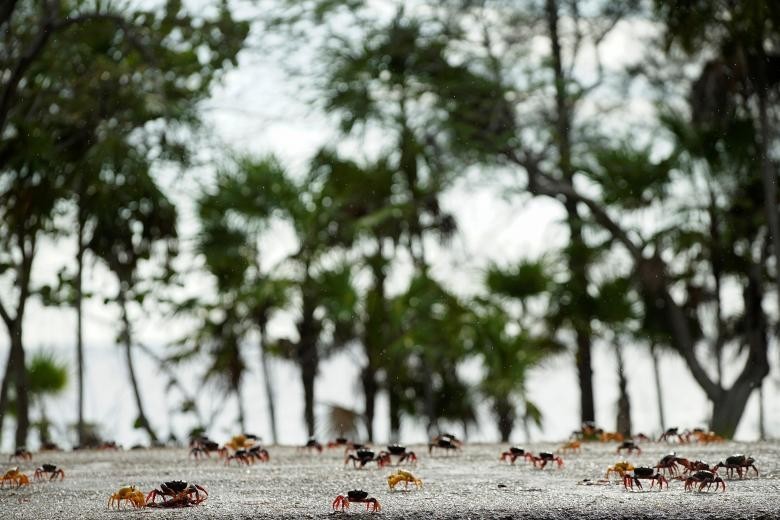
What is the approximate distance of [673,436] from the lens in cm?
1021

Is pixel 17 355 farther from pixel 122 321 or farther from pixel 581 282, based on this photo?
pixel 581 282

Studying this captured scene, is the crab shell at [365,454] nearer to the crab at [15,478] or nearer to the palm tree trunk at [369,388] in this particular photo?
the crab at [15,478]

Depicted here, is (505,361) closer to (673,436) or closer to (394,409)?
(394,409)

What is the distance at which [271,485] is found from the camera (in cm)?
643

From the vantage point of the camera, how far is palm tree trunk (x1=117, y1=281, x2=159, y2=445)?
578 inches

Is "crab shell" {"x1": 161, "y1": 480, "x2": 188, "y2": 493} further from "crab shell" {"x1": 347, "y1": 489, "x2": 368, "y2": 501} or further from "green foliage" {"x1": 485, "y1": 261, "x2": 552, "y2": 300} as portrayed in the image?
"green foliage" {"x1": 485, "y1": 261, "x2": 552, "y2": 300}

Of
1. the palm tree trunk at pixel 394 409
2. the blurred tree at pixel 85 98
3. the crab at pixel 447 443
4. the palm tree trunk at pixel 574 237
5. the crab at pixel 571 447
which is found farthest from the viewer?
the palm tree trunk at pixel 394 409

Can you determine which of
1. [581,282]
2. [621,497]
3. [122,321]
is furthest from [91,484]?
[581,282]

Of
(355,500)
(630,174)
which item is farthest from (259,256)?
(355,500)

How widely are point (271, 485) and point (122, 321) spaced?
9111 millimetres

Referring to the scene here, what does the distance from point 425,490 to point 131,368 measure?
9779 millimetres

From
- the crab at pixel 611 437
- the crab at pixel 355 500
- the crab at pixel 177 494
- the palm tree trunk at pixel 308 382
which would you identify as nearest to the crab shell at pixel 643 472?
the crab at pixel 355 500

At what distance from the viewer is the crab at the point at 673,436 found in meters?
9.83

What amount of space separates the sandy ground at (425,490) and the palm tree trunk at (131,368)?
543 cm
